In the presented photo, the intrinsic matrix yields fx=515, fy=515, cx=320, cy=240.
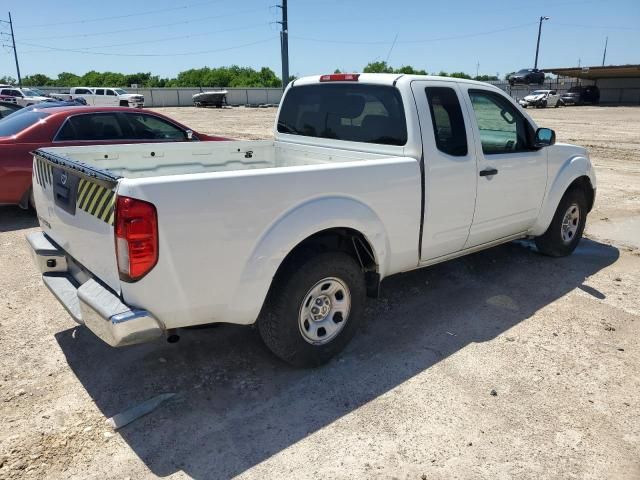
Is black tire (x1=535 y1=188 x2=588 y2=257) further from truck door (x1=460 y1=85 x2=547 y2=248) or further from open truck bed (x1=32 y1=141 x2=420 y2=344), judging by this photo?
open truck bed (x1=32 y1=141 x2=420 y2=344)

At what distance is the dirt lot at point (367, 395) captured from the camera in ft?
8.83

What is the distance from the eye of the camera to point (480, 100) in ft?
14.6

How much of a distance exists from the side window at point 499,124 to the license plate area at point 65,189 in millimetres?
3141

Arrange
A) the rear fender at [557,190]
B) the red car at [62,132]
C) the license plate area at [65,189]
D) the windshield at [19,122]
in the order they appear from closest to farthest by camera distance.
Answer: the license plate area at [65,189] < the rear fender at [557,190] < the red car at [62,132] < the windshield at [19,122]

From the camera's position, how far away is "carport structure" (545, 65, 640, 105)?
49.2m

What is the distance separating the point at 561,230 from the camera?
18.6 ft

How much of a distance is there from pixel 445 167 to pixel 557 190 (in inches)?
78.8

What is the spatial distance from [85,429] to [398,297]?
A: 9.21ft

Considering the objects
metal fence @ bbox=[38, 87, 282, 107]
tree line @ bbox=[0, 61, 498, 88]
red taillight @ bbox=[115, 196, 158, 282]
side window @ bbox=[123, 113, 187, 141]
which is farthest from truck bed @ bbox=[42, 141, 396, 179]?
tree line @ bbox=[0, 61, 498, 88]

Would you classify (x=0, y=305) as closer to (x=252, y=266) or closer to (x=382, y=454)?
(x=252, y=266)

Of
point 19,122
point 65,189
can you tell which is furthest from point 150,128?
point 65,189

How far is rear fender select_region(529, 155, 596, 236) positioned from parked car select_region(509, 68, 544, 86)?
5418cm

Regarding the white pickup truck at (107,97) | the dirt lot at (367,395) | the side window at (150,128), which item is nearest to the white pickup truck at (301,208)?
the dirt lot at (367,395)

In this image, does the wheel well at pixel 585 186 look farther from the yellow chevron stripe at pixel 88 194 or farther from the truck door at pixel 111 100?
the truck door at pixel 111 100
